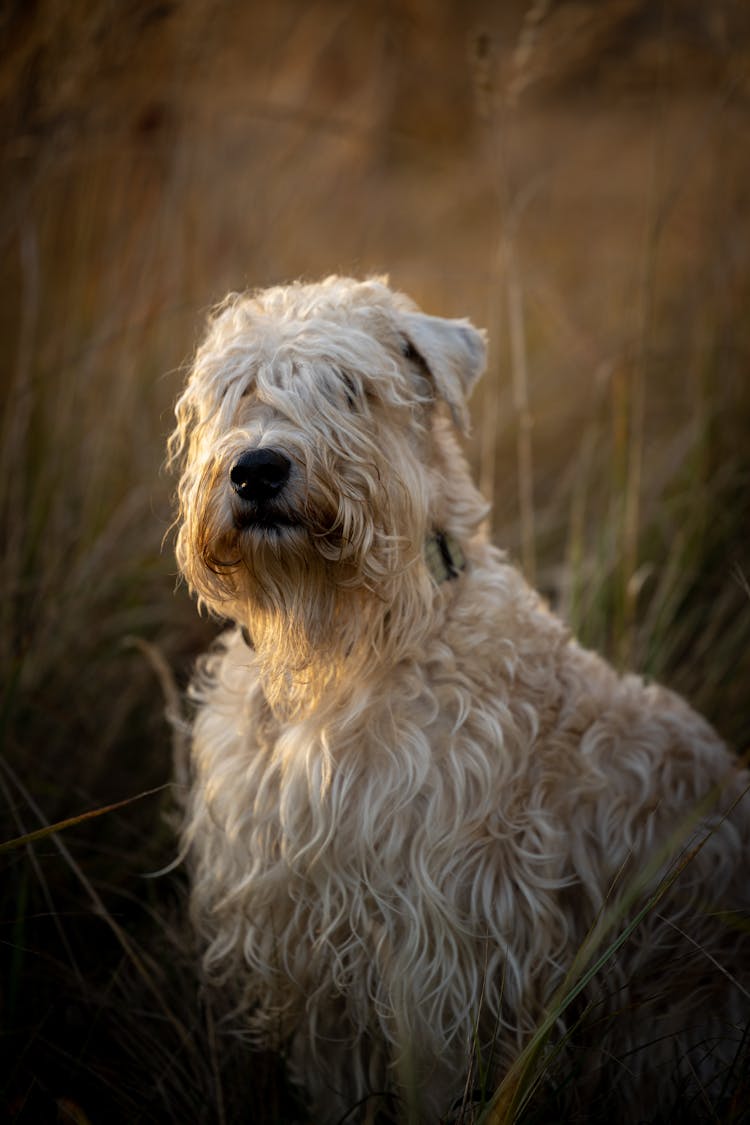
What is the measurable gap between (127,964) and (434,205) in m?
7.09

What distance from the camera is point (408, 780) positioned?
7.57 feet

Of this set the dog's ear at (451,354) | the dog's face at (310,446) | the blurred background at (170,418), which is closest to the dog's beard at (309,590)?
the dog's face at (310,446)

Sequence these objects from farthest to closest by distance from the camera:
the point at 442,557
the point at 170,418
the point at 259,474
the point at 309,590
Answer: the point at 170,418 < the point at 442,557 < the point at 309,590 < the point at 259,474

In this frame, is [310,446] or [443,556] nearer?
[310,446]

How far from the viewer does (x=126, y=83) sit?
392 centimetres

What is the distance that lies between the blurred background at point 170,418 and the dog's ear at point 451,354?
53 centimetres

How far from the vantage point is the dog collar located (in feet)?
7.86

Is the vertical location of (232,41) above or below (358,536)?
above

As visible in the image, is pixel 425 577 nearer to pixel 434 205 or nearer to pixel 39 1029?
pixel 39 1029

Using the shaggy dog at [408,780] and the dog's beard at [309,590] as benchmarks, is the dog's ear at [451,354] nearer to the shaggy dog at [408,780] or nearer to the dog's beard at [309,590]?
the shaggy dog at [408,780]

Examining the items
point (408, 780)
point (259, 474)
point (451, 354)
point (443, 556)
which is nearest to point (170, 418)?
point (451, 354)

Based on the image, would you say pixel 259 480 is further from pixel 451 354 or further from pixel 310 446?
pixel 451 354

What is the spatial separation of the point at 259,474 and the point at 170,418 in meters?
2.78

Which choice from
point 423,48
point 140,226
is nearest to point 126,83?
point 140,226
